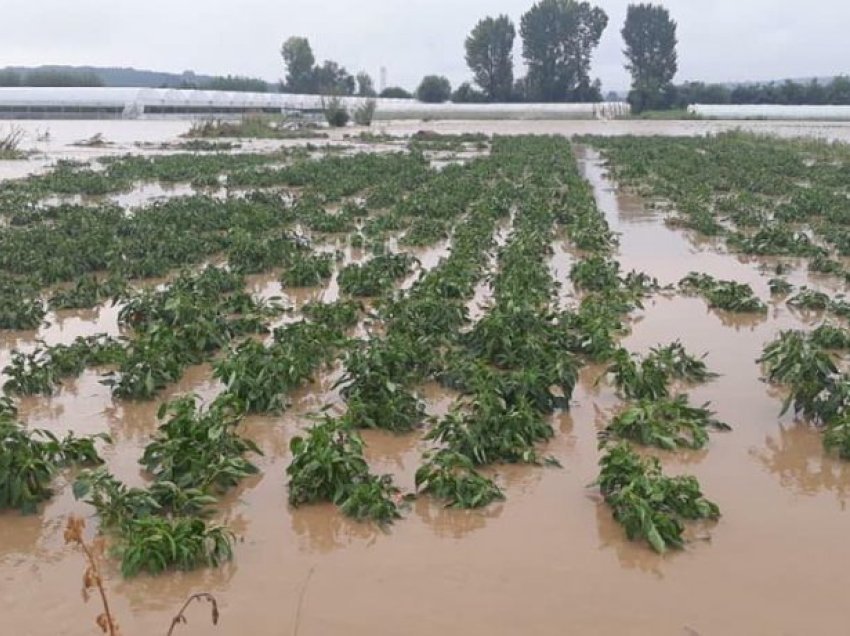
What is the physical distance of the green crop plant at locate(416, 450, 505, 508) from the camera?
534cm

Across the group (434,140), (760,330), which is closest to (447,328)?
(760,330)

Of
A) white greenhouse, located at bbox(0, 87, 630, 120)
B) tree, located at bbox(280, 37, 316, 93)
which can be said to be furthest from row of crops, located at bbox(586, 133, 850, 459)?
tree, located at bbox(280, 37, 316, 93)

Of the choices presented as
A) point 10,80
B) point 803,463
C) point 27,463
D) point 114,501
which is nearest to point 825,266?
point 803,463

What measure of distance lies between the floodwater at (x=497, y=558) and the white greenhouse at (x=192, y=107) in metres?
56.0

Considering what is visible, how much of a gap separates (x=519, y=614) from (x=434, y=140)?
38.1 m

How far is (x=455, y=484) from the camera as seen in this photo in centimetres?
540

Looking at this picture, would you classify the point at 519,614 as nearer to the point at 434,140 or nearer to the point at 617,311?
the point at 617,311

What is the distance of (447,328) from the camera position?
861 centimetres

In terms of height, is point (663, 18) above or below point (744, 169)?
above

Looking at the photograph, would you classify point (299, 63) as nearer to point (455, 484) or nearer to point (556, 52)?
point (556, 52)

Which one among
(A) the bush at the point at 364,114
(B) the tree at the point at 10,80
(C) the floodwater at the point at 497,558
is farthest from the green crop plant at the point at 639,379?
(B) the tree at the point at 10,80

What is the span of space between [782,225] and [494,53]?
7787cm

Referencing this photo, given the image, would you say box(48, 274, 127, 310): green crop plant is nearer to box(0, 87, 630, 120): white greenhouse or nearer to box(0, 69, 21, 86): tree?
box(0, 87, 630, 120): white greenhouse

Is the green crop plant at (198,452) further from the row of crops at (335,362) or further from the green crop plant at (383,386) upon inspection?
the green crop plant at (383,386)
